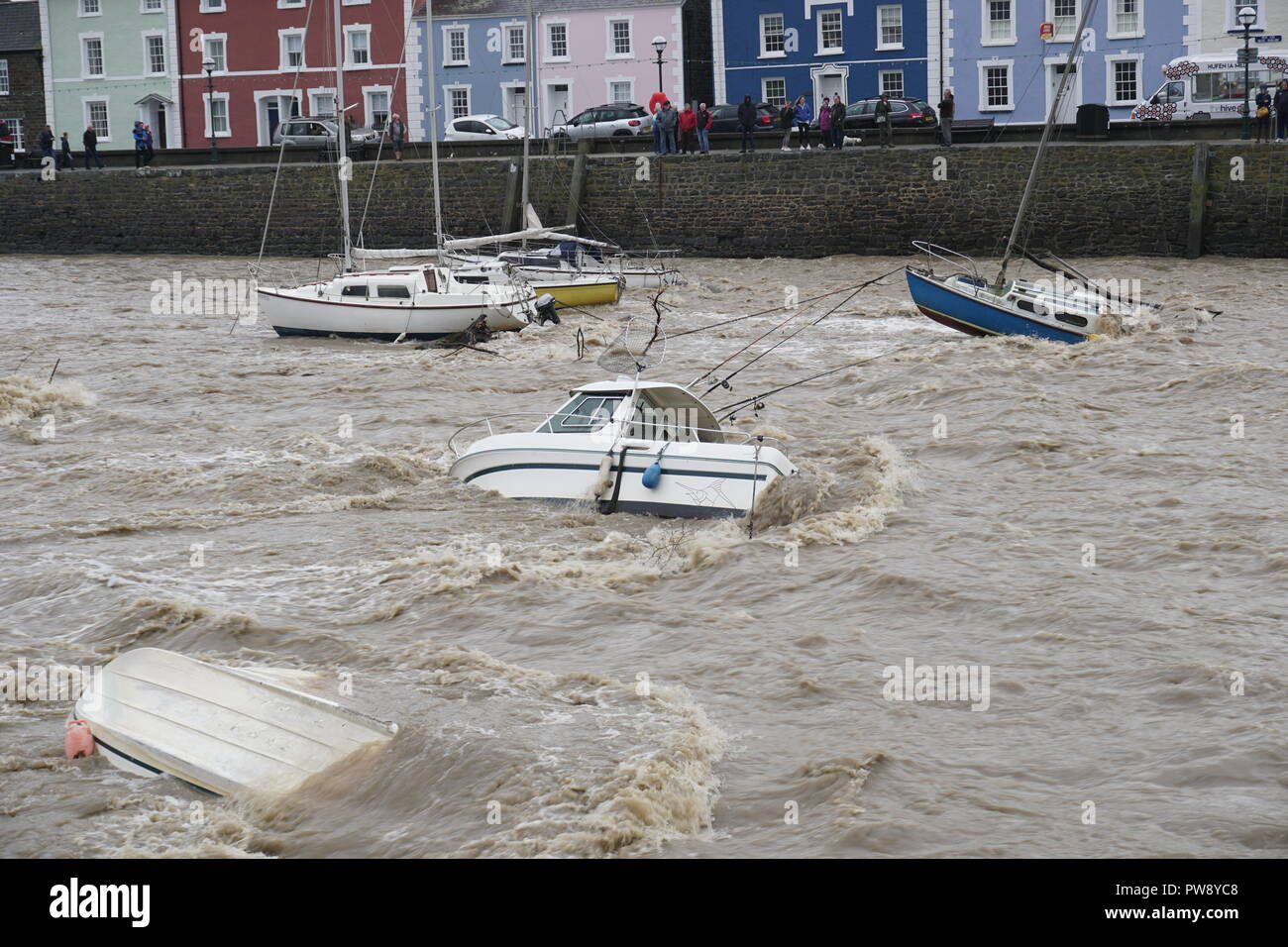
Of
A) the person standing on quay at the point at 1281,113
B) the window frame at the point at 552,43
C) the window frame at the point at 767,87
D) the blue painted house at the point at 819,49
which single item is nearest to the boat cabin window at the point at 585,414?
the person standing on quay at the point at 1281,113

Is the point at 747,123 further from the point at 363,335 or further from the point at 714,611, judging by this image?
the point at 714,611

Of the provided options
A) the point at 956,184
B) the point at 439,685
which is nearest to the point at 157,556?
the point at 439,685

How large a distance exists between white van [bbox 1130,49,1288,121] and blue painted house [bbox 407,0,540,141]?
65.9 feet

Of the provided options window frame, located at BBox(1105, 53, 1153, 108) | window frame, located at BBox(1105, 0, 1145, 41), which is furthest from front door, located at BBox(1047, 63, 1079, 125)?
window frame, located at BBox(1105, 0, 1145, 41)

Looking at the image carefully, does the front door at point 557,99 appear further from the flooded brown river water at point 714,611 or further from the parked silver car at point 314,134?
the flooded brown river water at point 714,611

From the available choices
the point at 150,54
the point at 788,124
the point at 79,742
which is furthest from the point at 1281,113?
the point at 150,54

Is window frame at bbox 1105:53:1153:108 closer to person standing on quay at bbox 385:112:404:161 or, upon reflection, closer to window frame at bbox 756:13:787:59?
window frame at bbox 756:13:787:59

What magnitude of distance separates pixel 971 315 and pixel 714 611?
48.1ft

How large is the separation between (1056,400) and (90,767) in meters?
14.1

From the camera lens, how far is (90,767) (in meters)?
9.19

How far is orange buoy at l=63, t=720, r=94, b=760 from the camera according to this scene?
9281 mm

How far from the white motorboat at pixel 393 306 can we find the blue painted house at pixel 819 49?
22.6 meters
